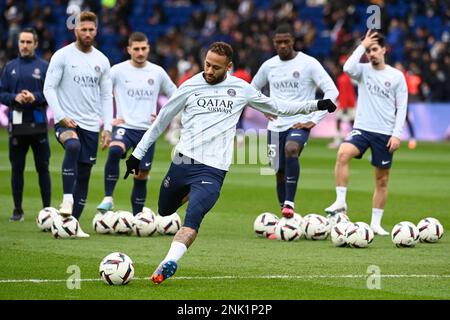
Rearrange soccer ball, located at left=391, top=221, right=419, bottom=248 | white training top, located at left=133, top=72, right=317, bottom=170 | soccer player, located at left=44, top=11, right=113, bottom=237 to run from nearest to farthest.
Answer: white training top, located at left=133, top=72, right=317, bottom=170 → soccer ball, located at left=391, top=221, right=419, bottom=248 → soccer player, located at left=44, top=11, right=113, bottom=237

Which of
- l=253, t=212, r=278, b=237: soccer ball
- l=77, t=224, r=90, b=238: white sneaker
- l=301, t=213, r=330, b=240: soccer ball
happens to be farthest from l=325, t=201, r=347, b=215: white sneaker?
l=77, t=224, r=90, b=238: white sneaker

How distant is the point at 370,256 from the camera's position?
11.8m

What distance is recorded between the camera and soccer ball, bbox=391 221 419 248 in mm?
12539

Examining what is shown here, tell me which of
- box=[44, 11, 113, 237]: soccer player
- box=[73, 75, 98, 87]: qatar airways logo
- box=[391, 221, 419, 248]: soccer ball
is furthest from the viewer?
box=[73, 75, 98, 87]: qatar airways logo

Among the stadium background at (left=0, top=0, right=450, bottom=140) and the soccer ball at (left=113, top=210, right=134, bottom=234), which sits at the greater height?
the stadium background at (left=0, top=0, right=450, bottom=140)

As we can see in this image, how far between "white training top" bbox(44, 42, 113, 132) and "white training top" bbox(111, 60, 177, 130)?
847 mm

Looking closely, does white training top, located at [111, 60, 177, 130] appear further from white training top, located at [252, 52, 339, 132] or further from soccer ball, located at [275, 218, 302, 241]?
soccer ball, located at [275, 218, 302, 241]

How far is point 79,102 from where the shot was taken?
1380 centimetres

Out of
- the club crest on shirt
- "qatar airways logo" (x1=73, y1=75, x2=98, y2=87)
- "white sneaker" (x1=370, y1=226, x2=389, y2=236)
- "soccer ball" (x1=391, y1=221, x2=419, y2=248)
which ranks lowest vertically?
"white sneaker" (x1=370, y1=226, x2=389, y2=236)

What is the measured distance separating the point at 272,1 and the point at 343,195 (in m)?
26.2

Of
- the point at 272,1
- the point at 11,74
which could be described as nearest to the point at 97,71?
the point at 11,74

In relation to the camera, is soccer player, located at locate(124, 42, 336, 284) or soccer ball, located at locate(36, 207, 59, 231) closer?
soccer player, located at locate(124, 42, 336, 284)

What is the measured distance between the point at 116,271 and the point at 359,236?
391 cm
